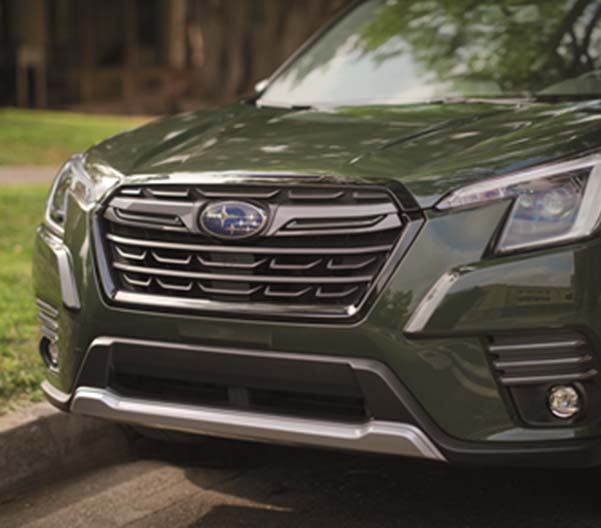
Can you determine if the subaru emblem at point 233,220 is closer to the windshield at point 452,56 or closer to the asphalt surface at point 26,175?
the windshield at point 452,56

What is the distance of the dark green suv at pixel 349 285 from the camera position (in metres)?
3.23

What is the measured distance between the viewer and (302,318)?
3355 millimetres

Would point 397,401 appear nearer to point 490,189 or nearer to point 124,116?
point 490,189

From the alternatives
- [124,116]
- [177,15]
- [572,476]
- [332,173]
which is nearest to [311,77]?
[332,173]

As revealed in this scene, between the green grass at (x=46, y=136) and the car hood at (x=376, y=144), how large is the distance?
328 inches

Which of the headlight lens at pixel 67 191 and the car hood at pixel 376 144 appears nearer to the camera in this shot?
the car hood at pixel 376 144

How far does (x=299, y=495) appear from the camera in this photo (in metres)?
4.14

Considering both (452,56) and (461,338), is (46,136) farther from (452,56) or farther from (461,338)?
(461,338)

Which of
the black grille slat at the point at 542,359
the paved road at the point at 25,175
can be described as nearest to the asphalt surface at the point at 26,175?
the paved road at the point at 25,175

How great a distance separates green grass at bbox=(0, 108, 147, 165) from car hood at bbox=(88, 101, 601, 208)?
8322 millimetres

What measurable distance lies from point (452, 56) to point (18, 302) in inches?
109

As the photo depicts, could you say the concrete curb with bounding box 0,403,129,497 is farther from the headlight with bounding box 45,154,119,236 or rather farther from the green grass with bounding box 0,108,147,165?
the green grass with bounding box 0,108,147,165

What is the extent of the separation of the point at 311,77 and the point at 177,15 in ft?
64.2

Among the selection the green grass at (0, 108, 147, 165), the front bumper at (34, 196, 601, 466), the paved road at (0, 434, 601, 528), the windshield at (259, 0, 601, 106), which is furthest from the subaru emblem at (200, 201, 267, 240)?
the green grass at (0, 108, 147, 165)
